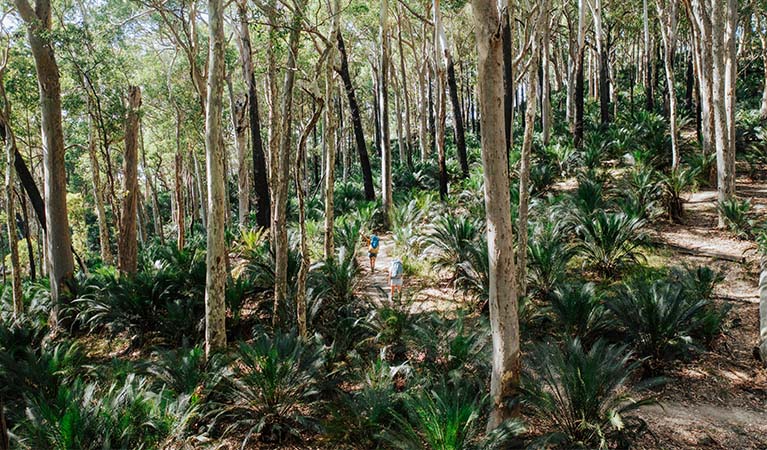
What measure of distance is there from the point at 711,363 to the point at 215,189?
21.5 feet

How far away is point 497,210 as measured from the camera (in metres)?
3.94

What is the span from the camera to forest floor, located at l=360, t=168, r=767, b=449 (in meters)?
4.49

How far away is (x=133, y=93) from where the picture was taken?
10.6m

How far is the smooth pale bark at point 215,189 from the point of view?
5797 mm

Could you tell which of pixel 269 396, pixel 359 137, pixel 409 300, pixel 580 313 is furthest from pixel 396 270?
pixel 359 137

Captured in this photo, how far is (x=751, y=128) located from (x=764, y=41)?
10.3m

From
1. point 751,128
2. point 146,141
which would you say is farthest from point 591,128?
point 146,141

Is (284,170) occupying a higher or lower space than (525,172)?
higher

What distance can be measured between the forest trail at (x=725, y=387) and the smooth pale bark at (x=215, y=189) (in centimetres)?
513

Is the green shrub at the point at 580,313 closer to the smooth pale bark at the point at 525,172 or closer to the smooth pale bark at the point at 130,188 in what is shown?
the smooth pale bark at the point at 525,172

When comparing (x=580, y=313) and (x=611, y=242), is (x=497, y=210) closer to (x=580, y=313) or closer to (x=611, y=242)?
(x=580, y=313)

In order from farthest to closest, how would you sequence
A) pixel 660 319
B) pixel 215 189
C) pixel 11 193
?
pixel 11 193 < pixel 215 189 < pixel 660 319

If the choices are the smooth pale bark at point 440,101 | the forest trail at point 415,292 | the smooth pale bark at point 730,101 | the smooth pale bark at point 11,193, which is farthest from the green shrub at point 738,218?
the smooth pale bark at point 11,193

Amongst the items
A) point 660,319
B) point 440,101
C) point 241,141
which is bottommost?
point 660,319
